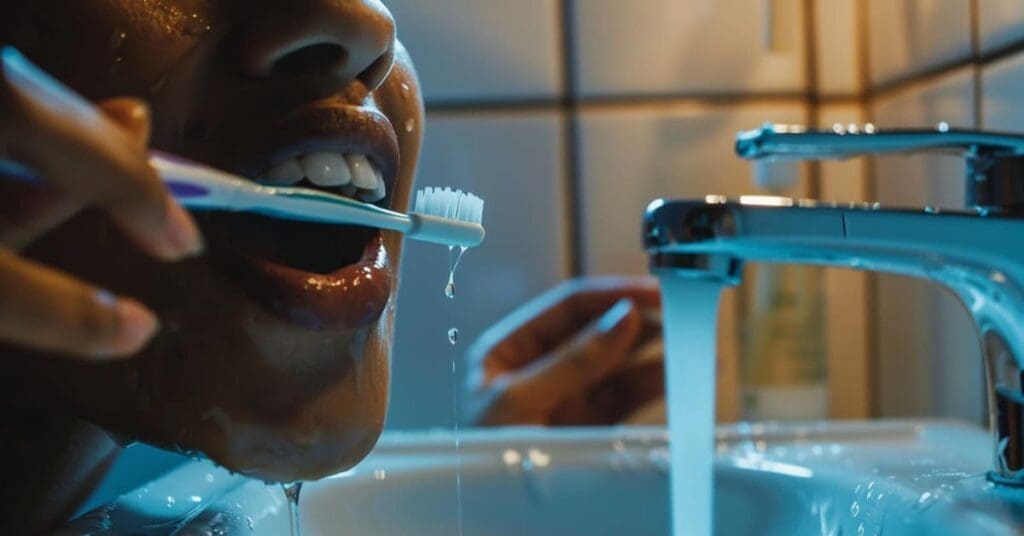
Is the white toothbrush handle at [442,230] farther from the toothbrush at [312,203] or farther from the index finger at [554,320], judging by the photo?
the index finger at [554,320]

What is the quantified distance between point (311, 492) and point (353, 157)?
0.57ft

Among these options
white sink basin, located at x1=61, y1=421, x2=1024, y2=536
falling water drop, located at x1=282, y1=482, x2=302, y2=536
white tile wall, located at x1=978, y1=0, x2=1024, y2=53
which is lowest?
white sink basin, located at x1=61, y1=421, x2=1024, y2=536

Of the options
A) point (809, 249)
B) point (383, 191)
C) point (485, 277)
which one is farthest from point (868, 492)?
point (485, 277)

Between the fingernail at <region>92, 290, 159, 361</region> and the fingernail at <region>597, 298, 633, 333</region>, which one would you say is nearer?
the fingernail at <region>92, 290, 159, 361</region>

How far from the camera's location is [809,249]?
1.03 feet

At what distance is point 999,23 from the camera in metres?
0.46

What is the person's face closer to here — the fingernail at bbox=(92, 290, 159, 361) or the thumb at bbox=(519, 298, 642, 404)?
the fingernail at bbox=(92, 290, 159, 361)

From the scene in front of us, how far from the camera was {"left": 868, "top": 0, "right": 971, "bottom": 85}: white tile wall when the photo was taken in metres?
0.50

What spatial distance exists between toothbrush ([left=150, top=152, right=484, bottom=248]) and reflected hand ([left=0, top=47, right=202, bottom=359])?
0.04ft

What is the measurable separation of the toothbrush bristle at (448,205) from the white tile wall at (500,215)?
1.04ft

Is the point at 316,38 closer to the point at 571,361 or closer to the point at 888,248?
the point at 888,248

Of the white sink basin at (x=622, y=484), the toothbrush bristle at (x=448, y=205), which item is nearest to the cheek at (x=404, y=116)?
the toothbrush bristle at (x=448, y=205)

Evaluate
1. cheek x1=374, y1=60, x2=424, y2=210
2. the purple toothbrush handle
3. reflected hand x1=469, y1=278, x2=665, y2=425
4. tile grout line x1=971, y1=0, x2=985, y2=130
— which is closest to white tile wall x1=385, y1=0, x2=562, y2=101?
reflected hand x1=469, y1=278, x2=665, y2=425

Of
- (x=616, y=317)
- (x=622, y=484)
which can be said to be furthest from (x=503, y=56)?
(x=622, y=484)
